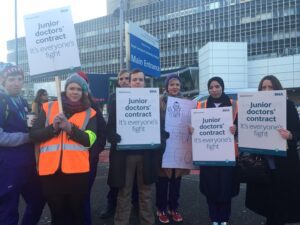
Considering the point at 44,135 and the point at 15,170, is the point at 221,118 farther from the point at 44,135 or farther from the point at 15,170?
the point at 15,170

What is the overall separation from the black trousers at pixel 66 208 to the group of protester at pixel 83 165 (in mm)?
10

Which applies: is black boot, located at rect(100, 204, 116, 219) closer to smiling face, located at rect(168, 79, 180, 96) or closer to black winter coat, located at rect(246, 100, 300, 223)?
smiling face, located at rect(168, 79, 180, 96)

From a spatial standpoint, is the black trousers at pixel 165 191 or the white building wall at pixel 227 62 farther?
the white building wall at pixel 227 62

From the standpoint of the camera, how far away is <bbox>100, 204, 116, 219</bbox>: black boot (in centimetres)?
495

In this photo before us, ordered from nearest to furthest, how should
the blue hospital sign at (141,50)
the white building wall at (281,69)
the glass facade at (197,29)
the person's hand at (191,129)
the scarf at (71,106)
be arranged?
1. the scarf at (71,106)
2. the person's hand at (191,129)
3. the blue hospital sign at (141,50)
4. the white building wall at (281,69)
5. the glass facade at (197,29)

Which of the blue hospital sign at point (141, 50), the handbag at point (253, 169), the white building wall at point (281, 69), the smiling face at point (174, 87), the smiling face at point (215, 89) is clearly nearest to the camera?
the handbag at point (253, 169)

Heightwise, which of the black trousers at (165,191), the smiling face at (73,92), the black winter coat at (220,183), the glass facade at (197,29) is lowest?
the black trousers at (165,191)

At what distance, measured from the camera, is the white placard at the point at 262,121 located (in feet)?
12.0

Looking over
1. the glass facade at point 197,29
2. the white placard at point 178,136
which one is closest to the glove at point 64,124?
the white placard at point 178,136

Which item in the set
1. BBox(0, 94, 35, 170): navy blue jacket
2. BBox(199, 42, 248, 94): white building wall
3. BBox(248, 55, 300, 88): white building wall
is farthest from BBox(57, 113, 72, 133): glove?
BBox(248, 55, 300, 88): white building wall

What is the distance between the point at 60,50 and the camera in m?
3.65

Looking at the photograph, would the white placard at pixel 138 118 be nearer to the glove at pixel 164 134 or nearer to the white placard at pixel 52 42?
the glove at pixel 164 134

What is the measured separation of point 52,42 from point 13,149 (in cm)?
126

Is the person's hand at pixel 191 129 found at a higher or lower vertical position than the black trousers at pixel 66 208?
higher
